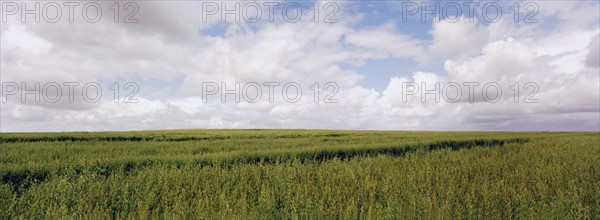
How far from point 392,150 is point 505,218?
35.5 ft

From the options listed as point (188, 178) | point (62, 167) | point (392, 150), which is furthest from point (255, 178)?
point (392, 150)

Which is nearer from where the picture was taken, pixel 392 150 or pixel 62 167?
pixel 62 167

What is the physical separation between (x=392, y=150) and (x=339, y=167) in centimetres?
724

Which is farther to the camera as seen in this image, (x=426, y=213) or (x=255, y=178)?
(x=255, y=178)

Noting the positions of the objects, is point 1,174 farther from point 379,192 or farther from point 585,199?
point 585,199

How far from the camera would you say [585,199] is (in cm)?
593

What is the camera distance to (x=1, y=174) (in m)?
8.29

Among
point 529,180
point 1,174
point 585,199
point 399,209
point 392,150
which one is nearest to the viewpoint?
point 399,209

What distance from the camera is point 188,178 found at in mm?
7406

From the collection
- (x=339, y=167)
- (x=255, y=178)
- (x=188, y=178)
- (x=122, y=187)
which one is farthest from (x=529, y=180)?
(x=122, y=187)

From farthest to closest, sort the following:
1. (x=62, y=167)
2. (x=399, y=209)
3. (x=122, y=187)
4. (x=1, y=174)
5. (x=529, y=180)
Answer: (x=62, y=167) → (x=1, y=174) → (x=529, y=180) → (x=122, y=187) → (x=399, y=209)

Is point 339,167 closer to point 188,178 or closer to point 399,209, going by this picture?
point 188,178

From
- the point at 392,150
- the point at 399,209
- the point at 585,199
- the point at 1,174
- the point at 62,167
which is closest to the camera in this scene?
the point at 399,209

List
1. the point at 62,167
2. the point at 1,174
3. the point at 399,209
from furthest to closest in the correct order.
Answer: the point at 62,167 < the point at 1,174 < the point at 399,209
